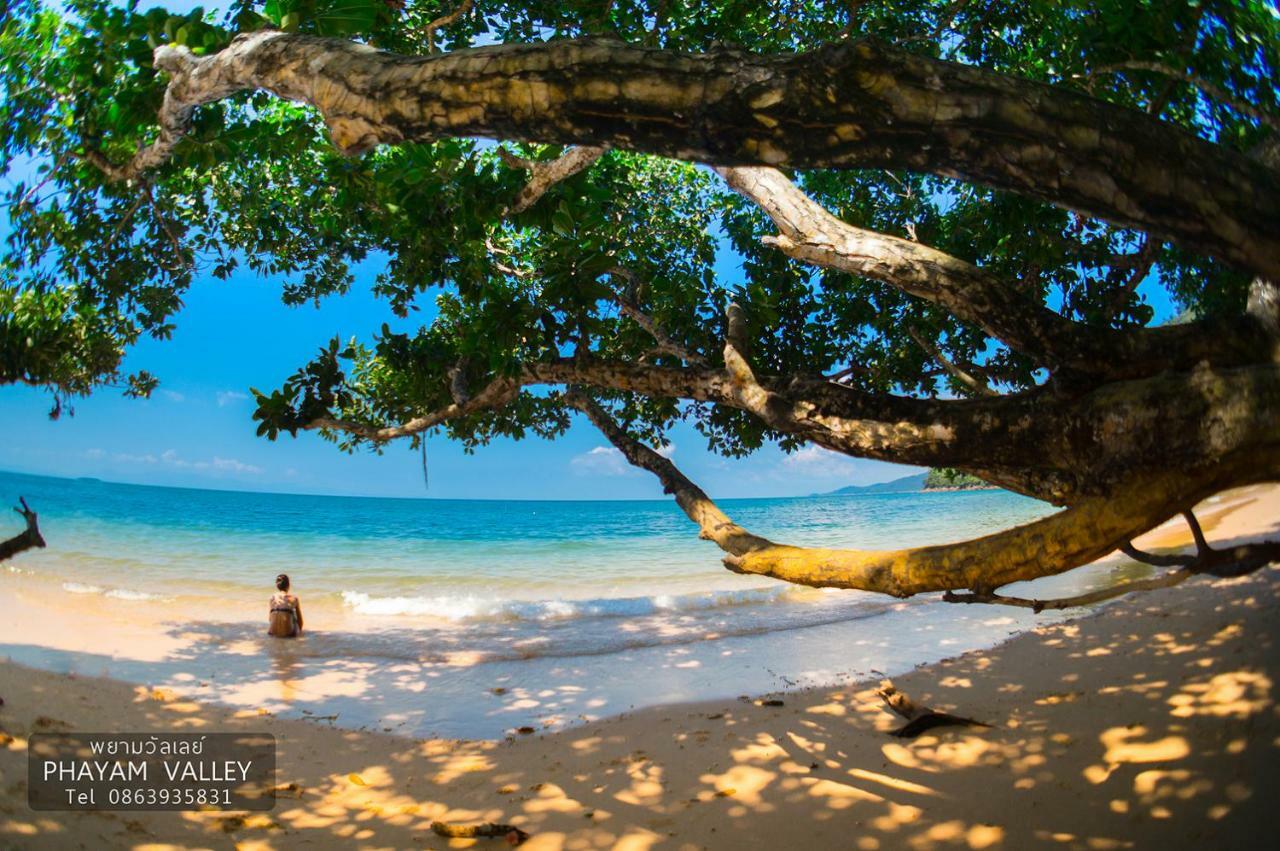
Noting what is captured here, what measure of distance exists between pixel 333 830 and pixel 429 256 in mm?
3862

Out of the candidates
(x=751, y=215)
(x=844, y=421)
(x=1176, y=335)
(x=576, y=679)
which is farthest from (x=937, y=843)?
(x=751, y=215)

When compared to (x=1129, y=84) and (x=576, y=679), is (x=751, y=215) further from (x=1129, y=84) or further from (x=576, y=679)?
(x=576, y=679)

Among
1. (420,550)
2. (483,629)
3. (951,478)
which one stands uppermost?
(951,478)

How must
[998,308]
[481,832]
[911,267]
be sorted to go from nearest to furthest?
1. [998,308]
2. [911,267]
3. [481,832]

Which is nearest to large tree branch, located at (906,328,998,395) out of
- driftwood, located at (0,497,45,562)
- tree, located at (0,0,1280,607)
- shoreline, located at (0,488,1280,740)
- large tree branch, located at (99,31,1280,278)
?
tree, located at (0,0,1280,607)

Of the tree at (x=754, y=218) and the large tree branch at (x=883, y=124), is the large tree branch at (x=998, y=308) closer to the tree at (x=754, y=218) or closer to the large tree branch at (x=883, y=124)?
the tree at (x=754, y=218)

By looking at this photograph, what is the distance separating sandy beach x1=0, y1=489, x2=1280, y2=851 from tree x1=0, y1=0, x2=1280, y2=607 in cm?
178

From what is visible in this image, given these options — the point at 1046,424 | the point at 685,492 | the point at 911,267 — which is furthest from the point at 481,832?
the point at 911,267

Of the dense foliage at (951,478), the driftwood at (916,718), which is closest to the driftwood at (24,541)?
the dense foliage at (951,478)

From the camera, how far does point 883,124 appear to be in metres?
1.89

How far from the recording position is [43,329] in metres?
5.84

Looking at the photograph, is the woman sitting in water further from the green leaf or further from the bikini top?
the green leaf

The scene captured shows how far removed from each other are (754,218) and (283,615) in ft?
28.5

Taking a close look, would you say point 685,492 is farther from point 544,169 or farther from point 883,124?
point 883,124
